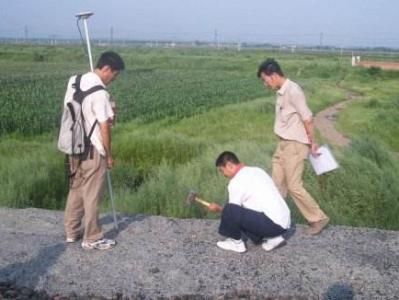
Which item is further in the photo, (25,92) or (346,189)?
(25,92)

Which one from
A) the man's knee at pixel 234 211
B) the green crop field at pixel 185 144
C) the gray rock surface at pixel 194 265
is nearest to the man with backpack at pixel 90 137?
the gray rock surface at pixel 194 265

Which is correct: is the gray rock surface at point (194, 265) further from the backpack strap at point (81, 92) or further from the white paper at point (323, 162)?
the backpack strap at point (81, 92)

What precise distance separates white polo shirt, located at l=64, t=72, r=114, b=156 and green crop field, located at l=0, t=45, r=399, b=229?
2.49 m

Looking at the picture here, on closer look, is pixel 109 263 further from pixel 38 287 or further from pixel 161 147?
pixel 161 147

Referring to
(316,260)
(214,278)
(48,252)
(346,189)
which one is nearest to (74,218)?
(48,252)

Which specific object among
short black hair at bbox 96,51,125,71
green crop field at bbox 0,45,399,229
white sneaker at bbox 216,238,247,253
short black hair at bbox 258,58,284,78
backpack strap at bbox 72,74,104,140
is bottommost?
green crop field at bbox 0,45,399,229

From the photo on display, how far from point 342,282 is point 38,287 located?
2.66m

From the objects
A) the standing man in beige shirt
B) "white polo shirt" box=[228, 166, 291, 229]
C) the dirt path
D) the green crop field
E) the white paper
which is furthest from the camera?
the dirt path

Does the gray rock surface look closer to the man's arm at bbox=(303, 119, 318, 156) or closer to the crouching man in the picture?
the crouching man

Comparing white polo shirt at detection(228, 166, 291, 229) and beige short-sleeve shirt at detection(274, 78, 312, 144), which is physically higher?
beige short-sleeve shirt at detection(274, 78, 312, 144)

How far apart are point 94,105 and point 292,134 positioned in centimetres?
201

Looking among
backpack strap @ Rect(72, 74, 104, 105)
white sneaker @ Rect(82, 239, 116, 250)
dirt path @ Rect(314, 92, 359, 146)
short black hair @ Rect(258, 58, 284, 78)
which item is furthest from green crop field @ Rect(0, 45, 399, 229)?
backpack strap @ Rect(72, 74, 104, 105)

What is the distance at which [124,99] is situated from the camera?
24.6m

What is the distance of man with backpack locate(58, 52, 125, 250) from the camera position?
16.9ft
